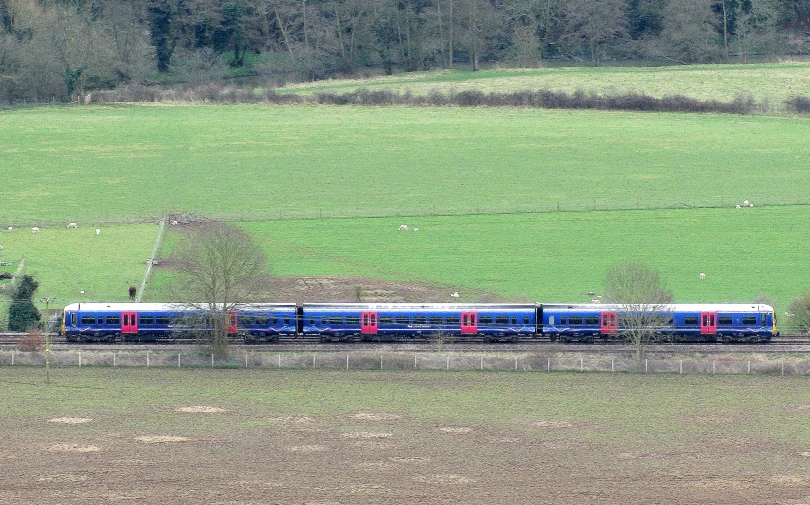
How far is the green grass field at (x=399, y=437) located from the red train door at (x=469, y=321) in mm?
5965

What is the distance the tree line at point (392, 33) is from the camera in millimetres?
155875

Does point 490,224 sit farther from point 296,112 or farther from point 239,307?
point 296,112

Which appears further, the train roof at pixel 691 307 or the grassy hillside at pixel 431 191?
the grassy hillside at pixel 431 191

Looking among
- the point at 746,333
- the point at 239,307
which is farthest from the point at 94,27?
the point at 746,333

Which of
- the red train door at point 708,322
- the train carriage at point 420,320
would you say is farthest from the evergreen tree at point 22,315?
the red train door at point 708,322

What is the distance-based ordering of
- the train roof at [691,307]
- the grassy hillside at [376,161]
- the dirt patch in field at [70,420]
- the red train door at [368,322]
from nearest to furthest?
the dirt patch in field at [70,420] < the train roof at [691,307] < the red train door at [368,322] < the grassy hillside at [376,161]

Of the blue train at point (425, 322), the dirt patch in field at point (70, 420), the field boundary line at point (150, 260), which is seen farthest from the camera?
the field boundary line at point (150, 260)

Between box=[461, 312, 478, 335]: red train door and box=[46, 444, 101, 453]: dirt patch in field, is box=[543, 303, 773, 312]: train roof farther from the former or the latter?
box=[46, 444, 101, 453]: dirt patch in field

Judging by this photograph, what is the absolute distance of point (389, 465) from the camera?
4797cm

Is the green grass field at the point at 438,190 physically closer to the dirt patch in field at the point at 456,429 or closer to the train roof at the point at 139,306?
the train roof at the point at 139,306

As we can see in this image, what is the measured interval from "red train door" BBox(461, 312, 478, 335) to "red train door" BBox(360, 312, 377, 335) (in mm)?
4497

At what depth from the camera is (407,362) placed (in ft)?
208

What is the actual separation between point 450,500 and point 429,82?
352ft

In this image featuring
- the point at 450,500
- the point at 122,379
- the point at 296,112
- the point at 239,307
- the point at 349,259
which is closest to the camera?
the point at 450,500
